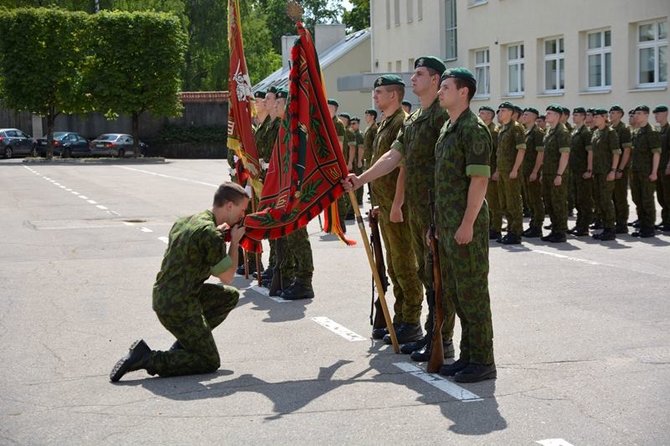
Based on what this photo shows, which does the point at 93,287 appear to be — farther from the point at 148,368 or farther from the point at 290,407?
the point at 290,407

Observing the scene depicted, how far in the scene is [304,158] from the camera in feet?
26.9

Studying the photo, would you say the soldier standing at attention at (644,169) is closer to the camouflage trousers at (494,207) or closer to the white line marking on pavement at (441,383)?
the camouflage trousers at (494,207)

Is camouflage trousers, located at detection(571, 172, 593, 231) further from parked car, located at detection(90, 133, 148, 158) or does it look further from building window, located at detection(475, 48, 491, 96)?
parked car, located at detection(90, 133, 148, 158)

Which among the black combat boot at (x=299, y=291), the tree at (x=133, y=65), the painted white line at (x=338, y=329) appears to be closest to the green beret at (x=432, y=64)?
the painted white line at (x=338, y=329)

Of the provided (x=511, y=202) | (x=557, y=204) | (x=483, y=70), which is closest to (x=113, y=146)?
(x=483, y=70)

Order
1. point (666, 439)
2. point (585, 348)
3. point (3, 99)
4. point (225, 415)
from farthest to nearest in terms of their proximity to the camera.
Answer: point (3, 99)
point (585, 348)
point (225, 415)
point (666, 439)

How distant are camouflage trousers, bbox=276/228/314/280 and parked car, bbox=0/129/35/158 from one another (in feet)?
168

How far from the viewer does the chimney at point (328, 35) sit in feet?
220

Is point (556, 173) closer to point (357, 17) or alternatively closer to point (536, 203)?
point (536, 203)

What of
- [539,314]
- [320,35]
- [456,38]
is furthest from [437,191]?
[320,35]

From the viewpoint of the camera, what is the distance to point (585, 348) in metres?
A: 8.03

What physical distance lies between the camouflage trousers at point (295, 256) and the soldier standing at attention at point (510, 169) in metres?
5.22

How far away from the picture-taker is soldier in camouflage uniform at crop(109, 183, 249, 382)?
7.25 m

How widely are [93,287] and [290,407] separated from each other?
5.79m
